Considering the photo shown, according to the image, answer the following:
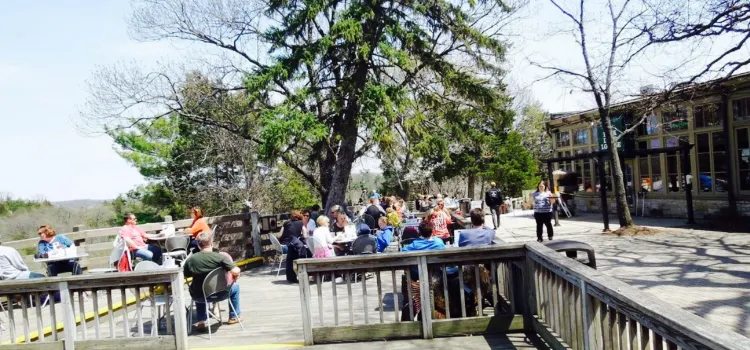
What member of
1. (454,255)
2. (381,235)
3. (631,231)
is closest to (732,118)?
(631,231)

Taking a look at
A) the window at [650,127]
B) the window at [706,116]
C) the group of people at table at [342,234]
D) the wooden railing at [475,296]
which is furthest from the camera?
the window at [650,127]

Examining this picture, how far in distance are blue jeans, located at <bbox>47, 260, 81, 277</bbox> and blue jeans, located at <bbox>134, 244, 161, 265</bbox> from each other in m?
0.98

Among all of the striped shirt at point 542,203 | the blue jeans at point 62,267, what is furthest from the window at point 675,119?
the blue jeans at point 62,267

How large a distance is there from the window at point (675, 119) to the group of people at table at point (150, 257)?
48.3 feet

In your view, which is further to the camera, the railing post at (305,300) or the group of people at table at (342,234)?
the group of people at table at (342,234)

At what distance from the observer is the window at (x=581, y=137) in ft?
78.5

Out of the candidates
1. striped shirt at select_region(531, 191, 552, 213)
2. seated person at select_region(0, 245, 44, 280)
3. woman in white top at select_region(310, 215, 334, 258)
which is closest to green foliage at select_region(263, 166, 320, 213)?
striped shirt at select_region(531, 191, 552, 213)

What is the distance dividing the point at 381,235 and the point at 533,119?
1394 inches

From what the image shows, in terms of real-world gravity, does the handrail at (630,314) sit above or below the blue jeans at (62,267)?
above

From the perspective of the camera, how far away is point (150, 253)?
33.9 ft

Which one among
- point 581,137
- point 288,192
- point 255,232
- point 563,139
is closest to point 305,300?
point 255,232

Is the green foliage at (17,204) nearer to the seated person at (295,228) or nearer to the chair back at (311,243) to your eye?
the seated person at (295,228)

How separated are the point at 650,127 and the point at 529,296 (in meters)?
16.3

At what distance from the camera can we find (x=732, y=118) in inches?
621
